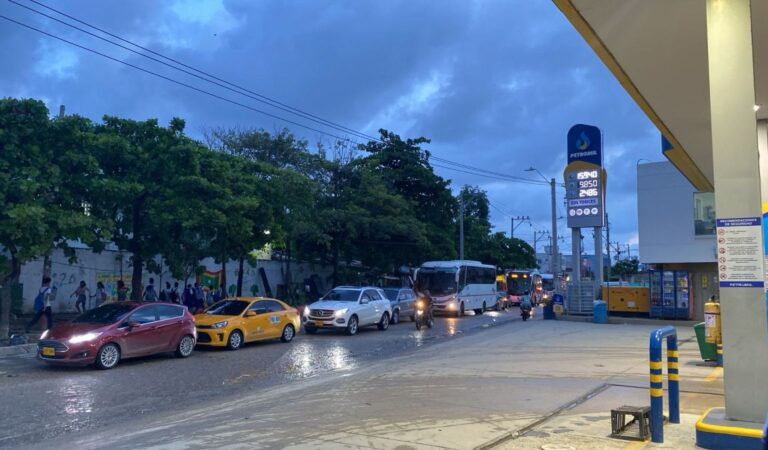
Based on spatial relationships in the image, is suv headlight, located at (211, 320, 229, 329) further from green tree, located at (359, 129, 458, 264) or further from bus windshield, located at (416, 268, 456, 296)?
green tree, located at (359, 129, 458, 264)

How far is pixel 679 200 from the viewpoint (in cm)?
2956

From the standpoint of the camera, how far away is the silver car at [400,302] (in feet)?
89.7

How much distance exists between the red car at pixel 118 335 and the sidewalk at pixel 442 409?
14.5ft

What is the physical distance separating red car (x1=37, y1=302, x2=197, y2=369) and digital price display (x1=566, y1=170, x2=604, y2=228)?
69.8 feet

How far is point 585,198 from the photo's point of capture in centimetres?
3103

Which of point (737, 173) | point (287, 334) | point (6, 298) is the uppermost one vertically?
point (737, 173)

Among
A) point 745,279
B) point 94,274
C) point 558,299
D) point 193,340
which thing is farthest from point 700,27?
point 94,274

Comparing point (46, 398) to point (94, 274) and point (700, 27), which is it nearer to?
point (700, 27)

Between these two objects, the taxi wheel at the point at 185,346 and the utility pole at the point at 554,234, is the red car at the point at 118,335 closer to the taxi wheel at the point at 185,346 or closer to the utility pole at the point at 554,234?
the taxi wheel at the point at 185,346

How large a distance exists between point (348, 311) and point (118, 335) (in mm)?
9311

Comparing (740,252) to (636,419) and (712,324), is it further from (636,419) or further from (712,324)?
(712,324)

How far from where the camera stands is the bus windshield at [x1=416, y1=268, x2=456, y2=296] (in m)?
32.9

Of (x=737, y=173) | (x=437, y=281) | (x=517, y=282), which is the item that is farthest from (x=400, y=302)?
(x=517, y=282)

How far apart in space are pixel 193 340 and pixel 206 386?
4.37 metres
